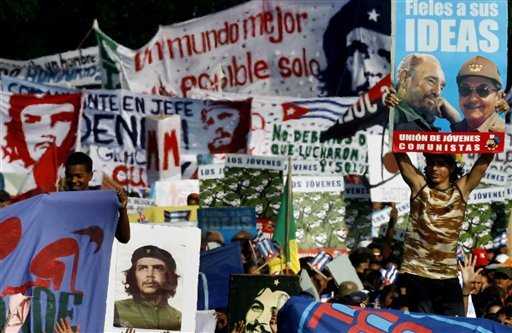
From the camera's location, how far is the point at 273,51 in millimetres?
21328

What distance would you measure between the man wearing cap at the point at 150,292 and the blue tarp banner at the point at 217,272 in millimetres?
883

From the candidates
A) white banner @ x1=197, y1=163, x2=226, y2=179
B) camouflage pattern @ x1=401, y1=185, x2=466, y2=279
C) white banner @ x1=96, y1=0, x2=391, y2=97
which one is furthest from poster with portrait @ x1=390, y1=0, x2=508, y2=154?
white banner @ x1=96, y1=0, x2=391, y2=97

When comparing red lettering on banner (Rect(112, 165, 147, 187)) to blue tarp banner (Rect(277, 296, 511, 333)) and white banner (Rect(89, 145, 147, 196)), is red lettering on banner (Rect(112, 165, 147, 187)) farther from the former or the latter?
blue tarp banner (Rect(277, 296, 511, 333))

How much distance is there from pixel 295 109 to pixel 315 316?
10.2m

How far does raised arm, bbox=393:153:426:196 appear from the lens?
31.9 ft

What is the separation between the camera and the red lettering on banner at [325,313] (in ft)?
23.9

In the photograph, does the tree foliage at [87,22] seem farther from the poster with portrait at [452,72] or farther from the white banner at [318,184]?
the poster with portrait at [452,72]

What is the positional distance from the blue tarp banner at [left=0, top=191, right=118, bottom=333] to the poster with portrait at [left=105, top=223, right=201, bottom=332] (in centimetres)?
121

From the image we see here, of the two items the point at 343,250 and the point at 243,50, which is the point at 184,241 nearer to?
the point at 343,250

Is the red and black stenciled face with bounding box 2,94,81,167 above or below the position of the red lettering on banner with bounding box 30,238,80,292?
above

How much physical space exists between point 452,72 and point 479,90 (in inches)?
7.6

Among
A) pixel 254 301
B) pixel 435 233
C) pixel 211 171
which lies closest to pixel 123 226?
pixel 254 301

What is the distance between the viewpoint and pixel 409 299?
960cm

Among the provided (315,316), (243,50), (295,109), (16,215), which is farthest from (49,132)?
(315,316)
